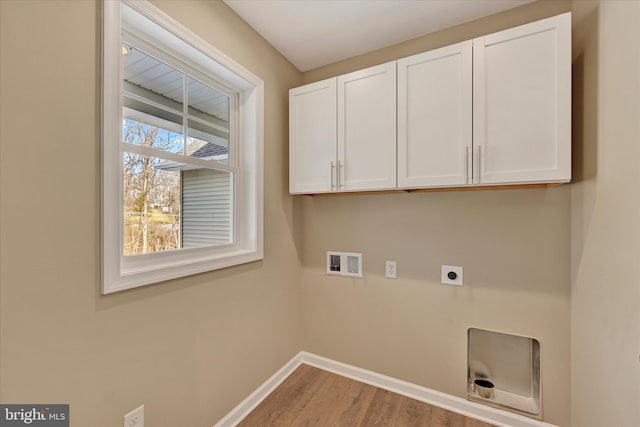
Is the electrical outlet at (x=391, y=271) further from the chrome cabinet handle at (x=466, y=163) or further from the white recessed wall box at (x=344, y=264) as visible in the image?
the chrome cabinet handle at (x=466, y=163)

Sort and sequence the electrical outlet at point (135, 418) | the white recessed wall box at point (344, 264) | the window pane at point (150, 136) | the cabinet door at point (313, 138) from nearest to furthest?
1. the electrical outlet at point (135, 418)
2. the window pane at point (150, 136)
3. the cabinet door at point (313, 138)
4. the white recessed wall box at point (344, 264)

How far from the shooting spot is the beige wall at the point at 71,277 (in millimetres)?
858

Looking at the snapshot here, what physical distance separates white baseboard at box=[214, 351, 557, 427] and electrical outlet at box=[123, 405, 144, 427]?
51 cm

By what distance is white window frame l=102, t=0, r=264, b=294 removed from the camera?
3.50 ft

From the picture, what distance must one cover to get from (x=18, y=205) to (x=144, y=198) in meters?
0.52

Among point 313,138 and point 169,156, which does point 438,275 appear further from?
point 169,156

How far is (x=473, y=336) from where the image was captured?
72.6 inches

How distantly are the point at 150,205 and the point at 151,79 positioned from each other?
2.22ft

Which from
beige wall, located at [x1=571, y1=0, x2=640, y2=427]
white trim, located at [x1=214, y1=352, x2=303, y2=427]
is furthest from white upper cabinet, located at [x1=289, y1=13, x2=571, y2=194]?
white trim, located at [x1=214, y1=352, x2=303, y2=427]

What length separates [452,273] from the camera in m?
1.82

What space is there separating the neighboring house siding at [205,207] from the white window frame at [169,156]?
0.22 feet

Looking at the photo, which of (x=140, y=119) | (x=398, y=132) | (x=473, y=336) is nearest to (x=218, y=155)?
(x=140, y=119)

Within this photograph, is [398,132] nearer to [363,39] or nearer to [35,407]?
[363,39]

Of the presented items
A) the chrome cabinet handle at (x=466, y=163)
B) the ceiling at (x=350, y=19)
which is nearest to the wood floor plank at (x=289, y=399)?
the chrome cabinet handle at (x=466, y=163)
